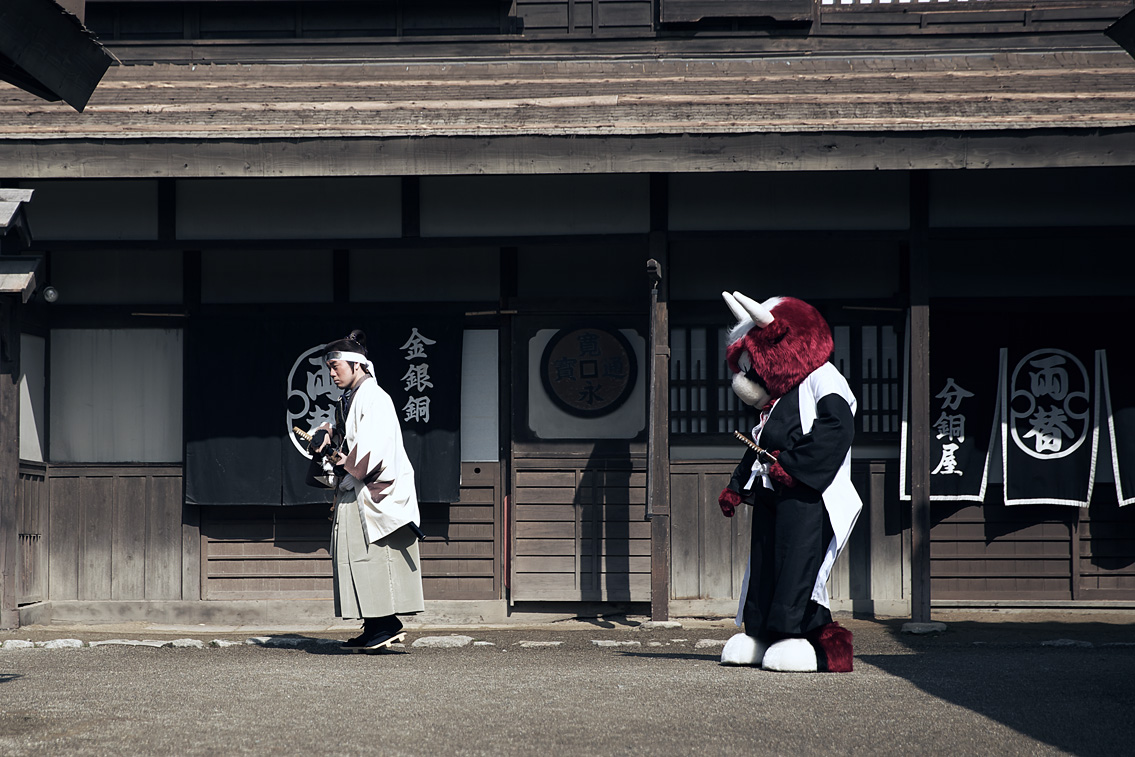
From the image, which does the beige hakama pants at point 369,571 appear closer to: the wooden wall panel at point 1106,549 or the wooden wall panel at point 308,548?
the wooden wall panel at point 308,548

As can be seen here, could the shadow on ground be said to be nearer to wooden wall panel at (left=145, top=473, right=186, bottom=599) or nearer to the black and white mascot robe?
the black and white mascot robe

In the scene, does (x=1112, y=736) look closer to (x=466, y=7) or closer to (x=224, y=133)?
(x=224, y=133)

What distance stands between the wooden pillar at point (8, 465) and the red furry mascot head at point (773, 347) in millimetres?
4958

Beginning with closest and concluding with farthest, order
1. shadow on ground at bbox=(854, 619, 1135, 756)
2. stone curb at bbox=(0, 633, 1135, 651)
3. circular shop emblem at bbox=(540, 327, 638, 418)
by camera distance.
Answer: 1. shadow on ground at bbox=(854, 619, 1135, 756)
2. stone curb at bbox=(0, 633, 1135, 651)
3. circular shop emblem at bbox=(540, 327, 638, 418)

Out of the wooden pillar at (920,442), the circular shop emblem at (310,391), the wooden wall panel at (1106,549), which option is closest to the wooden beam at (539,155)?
the wooden pillar at (920,442)

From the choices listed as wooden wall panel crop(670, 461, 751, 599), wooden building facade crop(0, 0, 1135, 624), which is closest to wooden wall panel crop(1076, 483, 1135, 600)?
wooden building facade crop(0, 0, 1135, 624)

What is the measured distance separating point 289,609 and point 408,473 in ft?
8.59

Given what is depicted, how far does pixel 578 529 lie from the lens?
9.19 m

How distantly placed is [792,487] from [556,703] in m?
1.69

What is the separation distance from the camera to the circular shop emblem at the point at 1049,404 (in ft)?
29.3

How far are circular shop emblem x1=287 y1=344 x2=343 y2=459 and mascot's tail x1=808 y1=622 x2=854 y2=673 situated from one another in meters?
4.41

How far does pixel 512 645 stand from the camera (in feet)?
24.9

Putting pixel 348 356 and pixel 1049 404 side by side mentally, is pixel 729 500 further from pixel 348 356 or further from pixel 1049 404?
pixel 1049 404

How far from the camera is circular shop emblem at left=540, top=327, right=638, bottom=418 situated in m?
9.19
